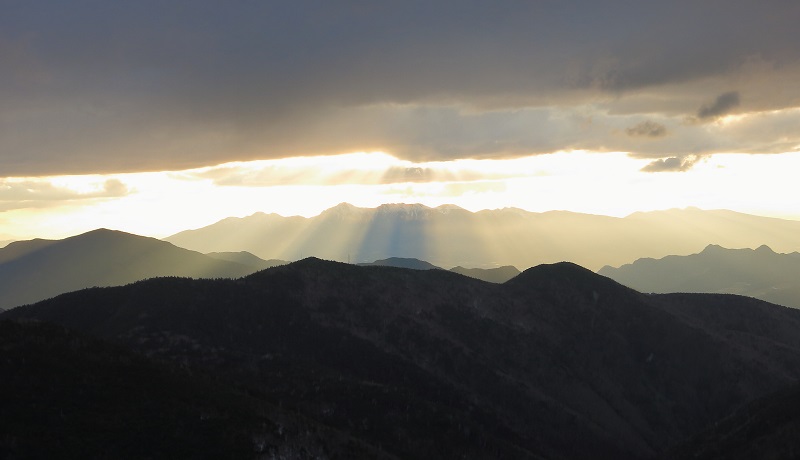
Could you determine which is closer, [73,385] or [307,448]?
[73,385]

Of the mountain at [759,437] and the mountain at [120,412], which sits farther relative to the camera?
the mountain at [759,437]

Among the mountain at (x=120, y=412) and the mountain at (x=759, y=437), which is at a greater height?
the mountain at (x=120, y=412)

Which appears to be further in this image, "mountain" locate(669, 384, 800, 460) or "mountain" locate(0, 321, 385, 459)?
"mountain" locate(669, 384, 800, 460)

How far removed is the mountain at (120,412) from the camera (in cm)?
9212

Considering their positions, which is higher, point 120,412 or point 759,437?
point 120,412

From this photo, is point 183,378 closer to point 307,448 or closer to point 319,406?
point 307,448

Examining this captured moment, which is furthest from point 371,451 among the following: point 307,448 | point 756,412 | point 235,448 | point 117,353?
point 756,412

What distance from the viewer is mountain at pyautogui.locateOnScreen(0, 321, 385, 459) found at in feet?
302

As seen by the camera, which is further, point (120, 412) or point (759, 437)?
point (759, 437)

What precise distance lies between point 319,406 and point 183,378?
51.8 m

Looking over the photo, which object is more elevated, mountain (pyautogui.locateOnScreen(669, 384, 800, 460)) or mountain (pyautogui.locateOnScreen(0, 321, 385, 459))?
mountain (pyautogui.locateOnScreen(0, 321, 385, 459))

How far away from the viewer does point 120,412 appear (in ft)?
331

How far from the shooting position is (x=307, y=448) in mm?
111750

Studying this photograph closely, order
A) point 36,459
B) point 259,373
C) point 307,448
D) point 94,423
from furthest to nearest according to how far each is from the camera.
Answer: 1. point 259,373
2. point 307,448
3. point 94,423
4. point 36,459
